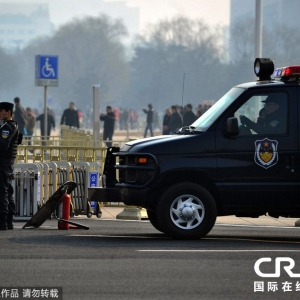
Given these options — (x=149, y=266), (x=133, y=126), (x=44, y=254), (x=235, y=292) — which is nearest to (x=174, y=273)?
(x=149, y=266)

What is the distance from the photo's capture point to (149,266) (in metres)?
9.77

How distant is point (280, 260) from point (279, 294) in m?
Answer: 1.94

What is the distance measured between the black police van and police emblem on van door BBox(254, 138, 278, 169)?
0.04 feet

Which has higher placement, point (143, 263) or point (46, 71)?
point (46, 71)

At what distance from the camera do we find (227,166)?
12219mm

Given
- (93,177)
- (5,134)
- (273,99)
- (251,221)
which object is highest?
(273,99)

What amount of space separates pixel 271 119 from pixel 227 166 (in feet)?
2.54

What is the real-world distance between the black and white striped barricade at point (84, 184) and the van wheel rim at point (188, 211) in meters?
3.92

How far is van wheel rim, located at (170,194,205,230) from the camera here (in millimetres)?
12188

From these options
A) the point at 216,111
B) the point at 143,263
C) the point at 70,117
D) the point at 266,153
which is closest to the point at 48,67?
the point at 70,117

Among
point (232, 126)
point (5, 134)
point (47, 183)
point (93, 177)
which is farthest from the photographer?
point (93, 177)

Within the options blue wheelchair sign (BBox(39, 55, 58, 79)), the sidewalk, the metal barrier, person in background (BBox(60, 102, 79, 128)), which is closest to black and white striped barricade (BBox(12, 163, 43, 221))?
the metal barrier

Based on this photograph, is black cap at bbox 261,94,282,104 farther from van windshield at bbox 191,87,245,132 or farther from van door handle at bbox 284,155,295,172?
van door handle at bbox 284,155,295,172

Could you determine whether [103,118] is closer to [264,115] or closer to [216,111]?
[216,111]
